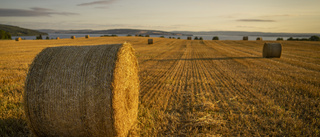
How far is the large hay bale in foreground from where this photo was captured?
3295 mm

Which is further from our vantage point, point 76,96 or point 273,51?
point 273,51

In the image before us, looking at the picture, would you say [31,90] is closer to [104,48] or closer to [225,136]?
[104,48]

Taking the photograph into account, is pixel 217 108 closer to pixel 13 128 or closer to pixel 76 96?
pixel 76 96

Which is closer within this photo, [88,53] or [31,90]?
[31,90]

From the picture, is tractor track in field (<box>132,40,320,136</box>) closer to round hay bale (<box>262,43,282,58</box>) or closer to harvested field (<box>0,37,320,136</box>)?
harvested field (<box>0,37,320,136</box>)

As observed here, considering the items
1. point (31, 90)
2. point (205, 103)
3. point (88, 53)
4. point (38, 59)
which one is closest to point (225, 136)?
point (205, 103)

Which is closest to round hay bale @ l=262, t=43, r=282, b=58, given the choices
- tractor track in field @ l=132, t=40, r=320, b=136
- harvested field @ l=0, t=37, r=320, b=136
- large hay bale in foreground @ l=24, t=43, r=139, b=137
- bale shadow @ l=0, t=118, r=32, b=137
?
tractor track in field @ l=132, t=40, r=320, b=136

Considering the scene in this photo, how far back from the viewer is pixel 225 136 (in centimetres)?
405

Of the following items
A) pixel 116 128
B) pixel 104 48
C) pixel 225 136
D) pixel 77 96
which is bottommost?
pixel 225 136

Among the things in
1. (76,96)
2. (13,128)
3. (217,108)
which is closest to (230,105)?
(217,108)

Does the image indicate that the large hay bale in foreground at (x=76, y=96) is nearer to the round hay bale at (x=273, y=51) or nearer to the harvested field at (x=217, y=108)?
the harvested field at (x=217, y=108)

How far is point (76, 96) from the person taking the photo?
331 centimetres

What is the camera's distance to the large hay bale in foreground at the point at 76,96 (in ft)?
10.8

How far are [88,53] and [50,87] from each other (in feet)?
3.07
